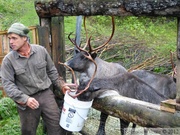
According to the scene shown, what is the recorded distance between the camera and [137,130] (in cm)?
477

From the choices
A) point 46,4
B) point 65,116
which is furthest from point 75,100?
point 46,4

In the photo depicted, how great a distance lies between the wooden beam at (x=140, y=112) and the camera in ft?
10.8

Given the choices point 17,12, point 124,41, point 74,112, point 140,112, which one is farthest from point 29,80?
point 17,12

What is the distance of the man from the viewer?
4.44 meters

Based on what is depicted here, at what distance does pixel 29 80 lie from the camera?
15.0ft

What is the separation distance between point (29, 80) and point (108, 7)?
1.44 m

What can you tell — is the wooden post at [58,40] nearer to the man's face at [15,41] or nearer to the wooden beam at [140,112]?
the man's face at [15,41]

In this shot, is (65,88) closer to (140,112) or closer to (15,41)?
(15,41)

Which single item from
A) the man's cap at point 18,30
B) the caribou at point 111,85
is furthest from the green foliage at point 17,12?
the man's cap at point 18,30

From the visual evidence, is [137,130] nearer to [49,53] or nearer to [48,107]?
[48,107]

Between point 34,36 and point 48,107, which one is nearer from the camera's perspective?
point 48,107

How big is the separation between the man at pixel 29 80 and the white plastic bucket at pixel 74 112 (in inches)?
14.6

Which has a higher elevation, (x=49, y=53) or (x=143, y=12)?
(x=143, y=12)

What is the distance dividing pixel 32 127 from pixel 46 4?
1633 mm
